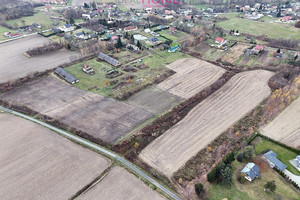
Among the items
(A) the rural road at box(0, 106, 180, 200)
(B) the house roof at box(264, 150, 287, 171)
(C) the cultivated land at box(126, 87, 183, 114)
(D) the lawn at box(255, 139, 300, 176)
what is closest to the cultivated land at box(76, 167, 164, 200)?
(A) the rural road at box(0, 106, 180, 200)

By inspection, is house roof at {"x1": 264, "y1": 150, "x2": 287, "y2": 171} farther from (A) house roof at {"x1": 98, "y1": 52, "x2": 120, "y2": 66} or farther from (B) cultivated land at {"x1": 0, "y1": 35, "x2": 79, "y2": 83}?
(B) cultivated land at {"x1": 0, "y1": 35, "x2": 79, "y2": 83}

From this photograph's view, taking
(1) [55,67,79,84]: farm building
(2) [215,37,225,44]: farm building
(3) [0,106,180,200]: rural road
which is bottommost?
(3) [0,106,180,200]: rural road

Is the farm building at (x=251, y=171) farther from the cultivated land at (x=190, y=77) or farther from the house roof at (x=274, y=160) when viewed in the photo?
the cultivated land at (x=190, y=77)

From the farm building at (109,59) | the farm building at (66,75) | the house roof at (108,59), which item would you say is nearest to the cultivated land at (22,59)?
the farm building at (66,75)

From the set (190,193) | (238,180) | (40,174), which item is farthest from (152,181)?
(40,174)

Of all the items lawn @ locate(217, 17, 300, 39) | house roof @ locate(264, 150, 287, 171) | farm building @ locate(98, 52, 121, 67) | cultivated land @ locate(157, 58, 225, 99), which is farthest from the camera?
lawn @ locate(217, 17, 300, 39)

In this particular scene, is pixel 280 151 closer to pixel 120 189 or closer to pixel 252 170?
pixel 252 170

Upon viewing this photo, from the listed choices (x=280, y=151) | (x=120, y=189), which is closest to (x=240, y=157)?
(x=280, y=151)
